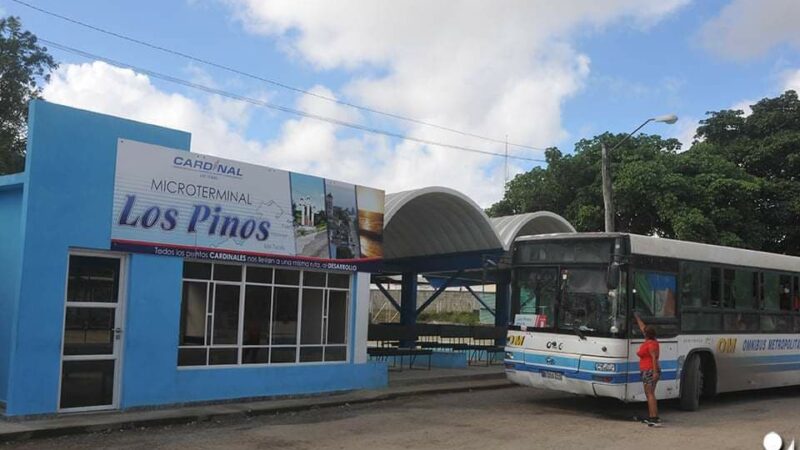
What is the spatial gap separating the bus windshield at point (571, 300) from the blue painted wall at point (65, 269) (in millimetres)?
5566

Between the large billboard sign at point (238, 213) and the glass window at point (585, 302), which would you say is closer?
the large billboard sign at point (238, 213)

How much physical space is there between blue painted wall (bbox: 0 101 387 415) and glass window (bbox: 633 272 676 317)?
716 centimetres

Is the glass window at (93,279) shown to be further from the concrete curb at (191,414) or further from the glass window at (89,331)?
the concrete curb at (191,414)

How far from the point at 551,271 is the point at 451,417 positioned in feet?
10.3

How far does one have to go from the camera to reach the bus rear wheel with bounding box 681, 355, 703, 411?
13180 mm

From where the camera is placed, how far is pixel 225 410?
11.6m

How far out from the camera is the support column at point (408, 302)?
21266mm

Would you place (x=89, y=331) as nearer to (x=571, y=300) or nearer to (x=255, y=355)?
(x=255, y=355)

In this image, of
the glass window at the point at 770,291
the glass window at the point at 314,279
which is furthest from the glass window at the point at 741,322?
the glass window at the point at 314,279

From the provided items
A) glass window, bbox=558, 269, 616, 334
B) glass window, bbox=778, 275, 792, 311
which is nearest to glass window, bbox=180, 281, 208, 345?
glass window, bbox=558, 269, 616, 334

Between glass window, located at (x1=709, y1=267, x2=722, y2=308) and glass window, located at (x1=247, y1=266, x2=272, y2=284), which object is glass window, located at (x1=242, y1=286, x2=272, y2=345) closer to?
glass window, located at (x1=247, y1=266, x2=272, y2=284)

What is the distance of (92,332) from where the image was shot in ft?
35.5

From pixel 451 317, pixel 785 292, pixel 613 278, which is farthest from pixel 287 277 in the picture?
pixel 451 317

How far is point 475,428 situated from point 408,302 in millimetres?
10667
